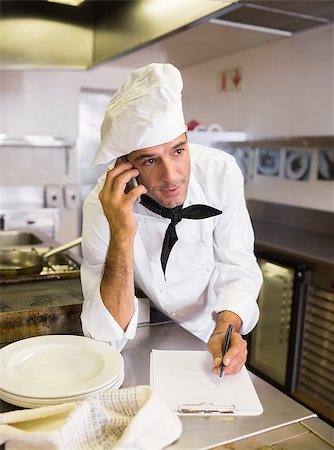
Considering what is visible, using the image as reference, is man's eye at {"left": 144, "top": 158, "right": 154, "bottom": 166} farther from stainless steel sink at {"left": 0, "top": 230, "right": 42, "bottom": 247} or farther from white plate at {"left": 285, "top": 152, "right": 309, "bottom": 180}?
white plate at {"left": 285, "top": 152, "right": 309, "bottom": 180}

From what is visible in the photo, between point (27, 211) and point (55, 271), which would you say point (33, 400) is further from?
point (27, 211)

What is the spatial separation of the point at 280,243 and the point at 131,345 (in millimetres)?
1794

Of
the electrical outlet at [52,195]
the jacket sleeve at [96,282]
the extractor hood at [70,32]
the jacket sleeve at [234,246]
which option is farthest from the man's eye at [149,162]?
the electrical outlet at [52,195]

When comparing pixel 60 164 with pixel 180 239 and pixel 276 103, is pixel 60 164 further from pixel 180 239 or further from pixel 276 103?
pixel 180 239

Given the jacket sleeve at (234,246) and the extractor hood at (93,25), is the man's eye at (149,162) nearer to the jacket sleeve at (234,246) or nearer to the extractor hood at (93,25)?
the jacket sleeve at (234,246)

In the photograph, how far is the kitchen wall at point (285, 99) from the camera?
10.6 ft

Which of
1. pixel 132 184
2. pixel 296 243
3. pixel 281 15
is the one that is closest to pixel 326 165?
pixel 296 243

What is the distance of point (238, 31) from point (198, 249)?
216cm

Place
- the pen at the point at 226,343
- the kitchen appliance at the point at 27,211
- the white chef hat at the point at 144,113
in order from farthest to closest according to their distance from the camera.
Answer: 1. the kitchen appliance at the point at 27,211
2. the white chef hat at the point at 144,113
3. the pen at the point at 226,343

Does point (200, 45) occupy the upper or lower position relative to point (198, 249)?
upper

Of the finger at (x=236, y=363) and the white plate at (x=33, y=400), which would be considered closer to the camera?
the white plate at (x=33, y=400)

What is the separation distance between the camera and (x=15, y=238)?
286 centimetres

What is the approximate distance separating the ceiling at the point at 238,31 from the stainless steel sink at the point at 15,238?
115 cm

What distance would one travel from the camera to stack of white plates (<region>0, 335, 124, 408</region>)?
927 millimetres
